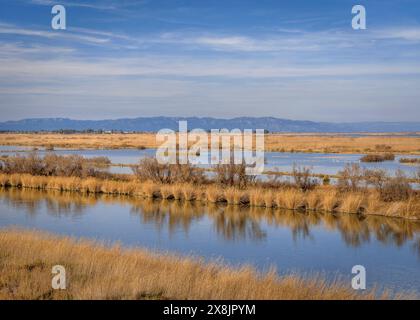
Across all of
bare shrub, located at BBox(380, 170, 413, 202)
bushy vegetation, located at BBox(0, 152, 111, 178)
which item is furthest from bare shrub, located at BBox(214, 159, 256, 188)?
bushy vegetation, located at BBox(0, 152, 111, 178)

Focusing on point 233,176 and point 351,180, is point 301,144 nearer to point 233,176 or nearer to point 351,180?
point 233,176

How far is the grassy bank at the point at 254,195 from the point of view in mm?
20781

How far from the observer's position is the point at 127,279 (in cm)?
862

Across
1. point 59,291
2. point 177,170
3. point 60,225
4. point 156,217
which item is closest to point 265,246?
point 156,217

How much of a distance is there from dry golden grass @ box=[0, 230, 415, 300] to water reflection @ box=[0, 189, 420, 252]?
7.02 m

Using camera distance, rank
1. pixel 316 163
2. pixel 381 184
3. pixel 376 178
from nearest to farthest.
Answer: pixel 376 178 → pixel 381 184 → pixel 316 163

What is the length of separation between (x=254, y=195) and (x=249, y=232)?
559cm

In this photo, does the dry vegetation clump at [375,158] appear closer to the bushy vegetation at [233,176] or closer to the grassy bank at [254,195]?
the grassy bank at [254,195]

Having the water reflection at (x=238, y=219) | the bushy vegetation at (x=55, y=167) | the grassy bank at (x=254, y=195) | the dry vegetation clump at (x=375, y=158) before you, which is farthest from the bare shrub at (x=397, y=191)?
the dry vegetation clump at (x=375, y=158)

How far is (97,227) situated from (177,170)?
32.1 ft

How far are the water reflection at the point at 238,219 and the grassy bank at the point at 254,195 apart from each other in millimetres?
644

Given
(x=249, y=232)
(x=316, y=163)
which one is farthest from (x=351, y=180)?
(x=316, y=163)

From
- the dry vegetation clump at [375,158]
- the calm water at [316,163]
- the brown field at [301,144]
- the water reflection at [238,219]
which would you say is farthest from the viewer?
the brown field at [301,144]

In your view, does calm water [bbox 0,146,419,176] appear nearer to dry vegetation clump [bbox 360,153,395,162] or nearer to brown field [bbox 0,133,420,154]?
dry vegetation clump [bbox 360,153,395,162]
